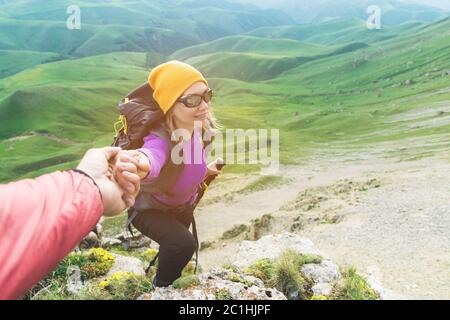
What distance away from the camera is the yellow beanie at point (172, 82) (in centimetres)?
503

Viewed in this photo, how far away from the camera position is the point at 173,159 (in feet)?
16.5

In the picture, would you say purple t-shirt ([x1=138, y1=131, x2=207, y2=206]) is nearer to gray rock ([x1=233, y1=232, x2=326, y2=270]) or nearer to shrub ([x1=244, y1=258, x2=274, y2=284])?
shrub ([x1=244, y1=258, x2=274, y2=284])

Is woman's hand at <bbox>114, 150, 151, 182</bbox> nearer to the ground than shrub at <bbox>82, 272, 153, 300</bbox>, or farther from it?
farther from it

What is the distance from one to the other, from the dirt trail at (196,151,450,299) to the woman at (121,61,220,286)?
626 centimetres

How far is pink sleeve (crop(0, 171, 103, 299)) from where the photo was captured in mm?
2039

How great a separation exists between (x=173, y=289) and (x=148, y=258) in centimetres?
782

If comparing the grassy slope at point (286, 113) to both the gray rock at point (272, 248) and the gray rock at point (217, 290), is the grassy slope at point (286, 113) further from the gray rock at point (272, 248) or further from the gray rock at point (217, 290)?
the gray rock at point (217, 290)

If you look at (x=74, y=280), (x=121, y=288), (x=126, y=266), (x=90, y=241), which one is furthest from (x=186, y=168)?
(x=90, y=241)

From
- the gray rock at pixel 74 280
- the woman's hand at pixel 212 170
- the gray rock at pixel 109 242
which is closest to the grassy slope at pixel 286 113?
the gray rock at pixel 109 242

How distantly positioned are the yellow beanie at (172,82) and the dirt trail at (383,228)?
7.65 m

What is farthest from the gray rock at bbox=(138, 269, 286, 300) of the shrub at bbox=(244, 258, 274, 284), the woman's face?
the woman's face

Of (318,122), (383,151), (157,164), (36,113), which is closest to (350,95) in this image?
(318,122)
